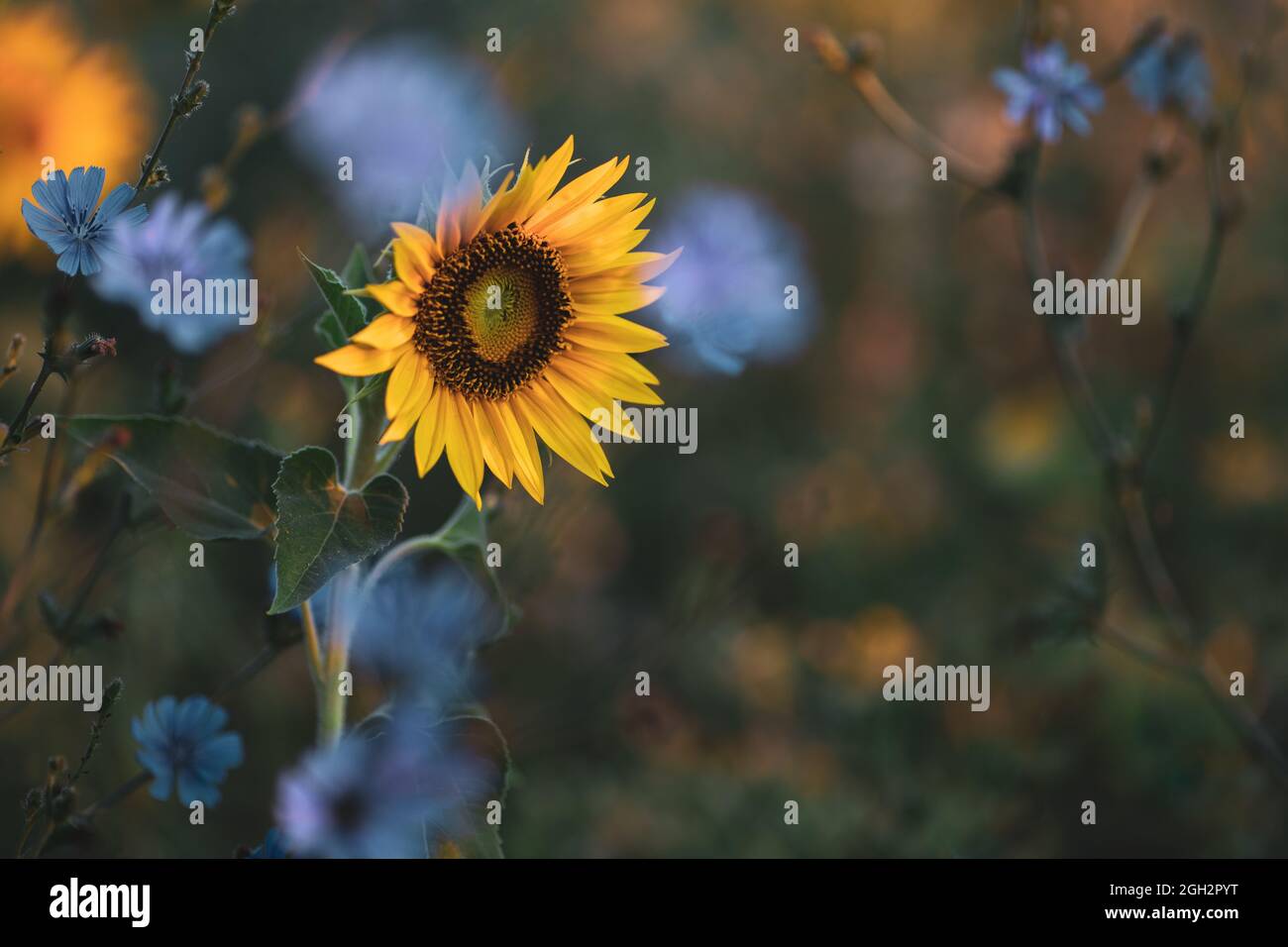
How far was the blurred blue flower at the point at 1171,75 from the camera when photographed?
145 cm

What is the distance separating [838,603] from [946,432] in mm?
453

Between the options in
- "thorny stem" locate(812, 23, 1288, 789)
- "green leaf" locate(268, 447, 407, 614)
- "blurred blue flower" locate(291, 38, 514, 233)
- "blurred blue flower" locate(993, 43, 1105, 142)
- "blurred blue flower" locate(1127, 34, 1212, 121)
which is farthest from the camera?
"blurred blue flower" locate(291, 38, 514, 233)

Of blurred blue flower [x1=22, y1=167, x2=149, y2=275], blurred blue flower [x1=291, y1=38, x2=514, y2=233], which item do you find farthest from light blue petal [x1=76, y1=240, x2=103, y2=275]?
blurred blue flower [x1=291, y1=38, x2=514, y2=233]

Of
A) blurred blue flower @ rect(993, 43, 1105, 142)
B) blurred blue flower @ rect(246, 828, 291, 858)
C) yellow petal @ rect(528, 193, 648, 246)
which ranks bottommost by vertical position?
blurred blue flower @ rect(246, 828, 291, 858)

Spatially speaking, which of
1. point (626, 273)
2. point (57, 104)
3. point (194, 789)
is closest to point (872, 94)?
point (626, 273)

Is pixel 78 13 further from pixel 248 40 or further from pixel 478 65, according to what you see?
pixel 478 65

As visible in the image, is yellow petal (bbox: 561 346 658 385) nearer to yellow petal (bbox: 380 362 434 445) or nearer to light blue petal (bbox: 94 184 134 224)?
yellow petal (bbox: 380 362 434 445)

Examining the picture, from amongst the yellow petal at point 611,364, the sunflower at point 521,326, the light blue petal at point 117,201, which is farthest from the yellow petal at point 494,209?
the light blue petal at point 117,201

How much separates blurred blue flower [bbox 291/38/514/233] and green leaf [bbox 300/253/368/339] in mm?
722

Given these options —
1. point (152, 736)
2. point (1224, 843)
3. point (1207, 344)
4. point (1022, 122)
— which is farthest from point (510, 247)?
point (1207, 344)

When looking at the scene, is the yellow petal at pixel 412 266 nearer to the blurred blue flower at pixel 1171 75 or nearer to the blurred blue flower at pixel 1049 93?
the blurred blue flower at pixel 1049 93

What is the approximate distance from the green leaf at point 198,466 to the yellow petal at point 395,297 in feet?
0.45

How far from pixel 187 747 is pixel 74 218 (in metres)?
0.36

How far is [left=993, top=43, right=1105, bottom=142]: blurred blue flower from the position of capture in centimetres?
125
